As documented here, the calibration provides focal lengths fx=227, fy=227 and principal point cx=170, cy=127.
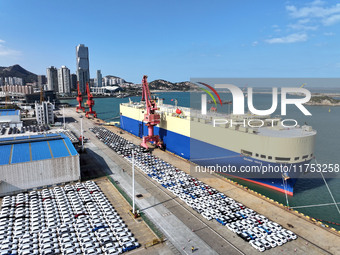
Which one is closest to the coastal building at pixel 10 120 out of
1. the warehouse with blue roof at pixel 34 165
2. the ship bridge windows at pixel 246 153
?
the warehouse with blue roof at pixel 34 165

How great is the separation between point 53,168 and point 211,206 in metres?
23.4

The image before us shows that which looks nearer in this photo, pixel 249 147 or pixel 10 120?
pixel 249 147

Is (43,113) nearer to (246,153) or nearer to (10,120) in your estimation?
(10,120)

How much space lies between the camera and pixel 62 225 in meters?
24.3

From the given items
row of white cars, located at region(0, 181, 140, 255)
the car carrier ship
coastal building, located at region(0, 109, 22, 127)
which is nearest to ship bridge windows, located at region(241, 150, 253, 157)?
the car carrier ship

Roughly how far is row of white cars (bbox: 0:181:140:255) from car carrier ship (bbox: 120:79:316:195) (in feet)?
70.8

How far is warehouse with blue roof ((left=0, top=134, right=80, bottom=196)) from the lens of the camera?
102 feet

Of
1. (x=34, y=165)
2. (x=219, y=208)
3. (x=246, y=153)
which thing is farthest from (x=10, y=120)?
(x=219, y=208)

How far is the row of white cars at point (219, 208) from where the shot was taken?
74.6ft

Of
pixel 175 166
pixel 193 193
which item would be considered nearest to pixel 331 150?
pixel 175 166

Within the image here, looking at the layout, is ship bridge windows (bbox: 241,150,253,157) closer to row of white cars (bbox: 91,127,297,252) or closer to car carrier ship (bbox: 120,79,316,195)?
car carrier ship (bbox: 120,79,316,195)

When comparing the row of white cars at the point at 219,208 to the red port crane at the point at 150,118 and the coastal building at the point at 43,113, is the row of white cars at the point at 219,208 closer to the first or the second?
the red port crane at the point at 150,118

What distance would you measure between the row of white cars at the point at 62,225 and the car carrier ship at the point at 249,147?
70.8 ft

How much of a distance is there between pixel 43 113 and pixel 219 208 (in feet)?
275
